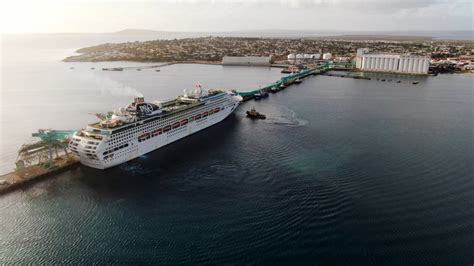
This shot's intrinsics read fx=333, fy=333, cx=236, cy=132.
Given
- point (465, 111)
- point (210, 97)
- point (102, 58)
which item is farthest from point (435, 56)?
point (102, 58)

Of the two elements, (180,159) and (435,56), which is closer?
(180,159)

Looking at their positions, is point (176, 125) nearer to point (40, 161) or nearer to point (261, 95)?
point (40, 161)

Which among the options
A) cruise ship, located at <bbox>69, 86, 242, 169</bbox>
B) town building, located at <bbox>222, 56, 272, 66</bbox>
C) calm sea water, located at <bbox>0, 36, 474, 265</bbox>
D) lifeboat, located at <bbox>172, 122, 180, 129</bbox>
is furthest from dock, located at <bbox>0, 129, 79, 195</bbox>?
town building, located at <bbox>222, 56, 272, 66</bbox>

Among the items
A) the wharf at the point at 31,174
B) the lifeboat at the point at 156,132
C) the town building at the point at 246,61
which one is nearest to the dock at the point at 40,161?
the wharf at the point at 31,174

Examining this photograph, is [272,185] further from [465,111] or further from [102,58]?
[102,58]

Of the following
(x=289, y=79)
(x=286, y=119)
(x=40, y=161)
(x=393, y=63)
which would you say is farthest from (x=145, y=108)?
(x=393, y=63)

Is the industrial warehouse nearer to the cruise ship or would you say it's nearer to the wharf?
the cruise ship
